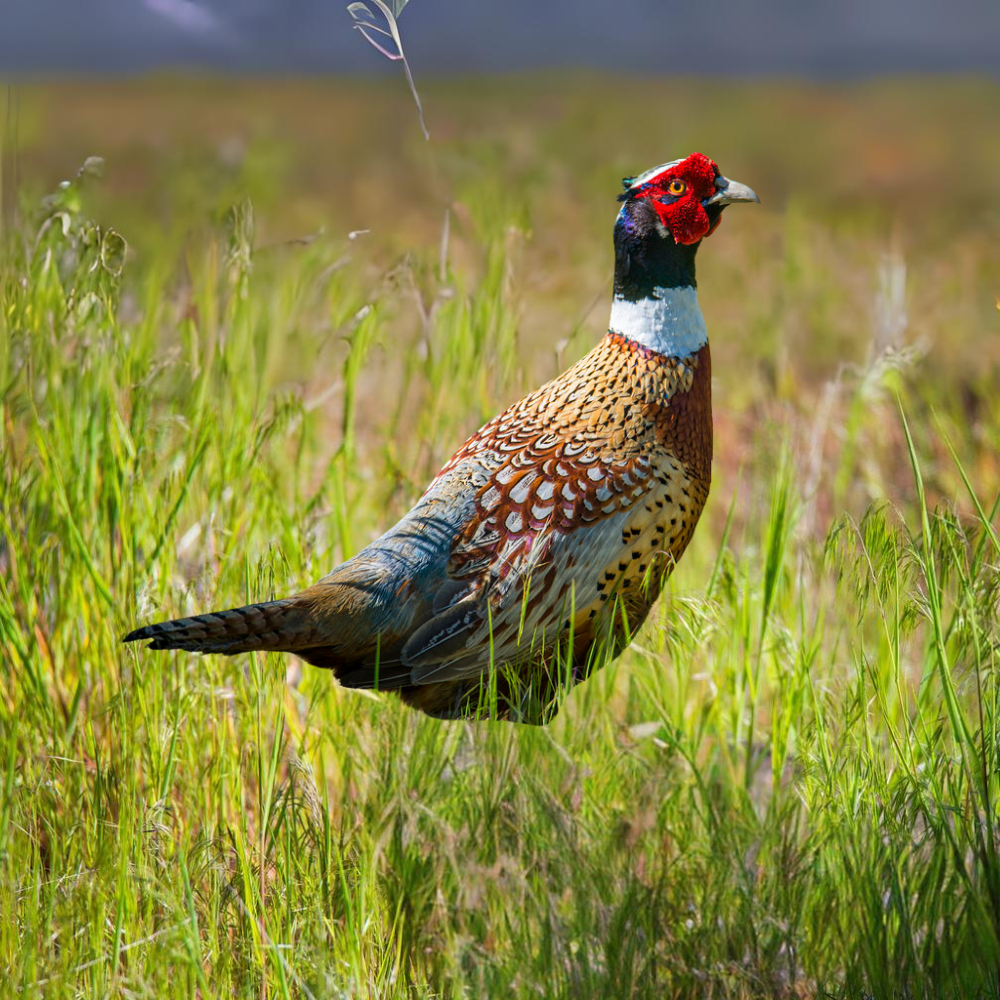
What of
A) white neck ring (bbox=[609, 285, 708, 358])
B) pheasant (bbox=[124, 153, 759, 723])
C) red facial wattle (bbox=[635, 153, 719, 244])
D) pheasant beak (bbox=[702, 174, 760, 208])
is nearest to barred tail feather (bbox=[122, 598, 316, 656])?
pheasant (bbox=[124, 153, 759, 723])

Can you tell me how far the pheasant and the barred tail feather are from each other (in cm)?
5

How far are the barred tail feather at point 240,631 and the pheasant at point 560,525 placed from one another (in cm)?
5

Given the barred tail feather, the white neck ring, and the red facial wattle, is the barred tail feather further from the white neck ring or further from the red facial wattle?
the red facial wattle

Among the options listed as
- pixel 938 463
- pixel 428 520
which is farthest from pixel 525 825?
pixel 938 463

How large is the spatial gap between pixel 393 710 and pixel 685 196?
4.84 ft

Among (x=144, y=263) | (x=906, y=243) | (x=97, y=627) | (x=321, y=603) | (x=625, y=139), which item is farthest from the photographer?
(x=625, y=139)

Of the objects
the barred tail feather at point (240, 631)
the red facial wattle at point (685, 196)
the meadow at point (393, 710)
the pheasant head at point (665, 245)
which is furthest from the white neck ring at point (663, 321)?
the barred tail feather at point (240, 631)

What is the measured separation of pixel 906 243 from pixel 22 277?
905 centimetres

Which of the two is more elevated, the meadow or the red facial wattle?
the red facial wattle

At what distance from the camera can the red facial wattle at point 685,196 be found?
8.98 feet

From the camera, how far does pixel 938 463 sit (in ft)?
17.9

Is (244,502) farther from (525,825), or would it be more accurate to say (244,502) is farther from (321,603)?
(525,825)

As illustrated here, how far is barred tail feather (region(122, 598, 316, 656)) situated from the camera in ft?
7.13

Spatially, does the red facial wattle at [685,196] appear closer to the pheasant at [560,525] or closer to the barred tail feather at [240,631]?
the pheasant at [560,525]
